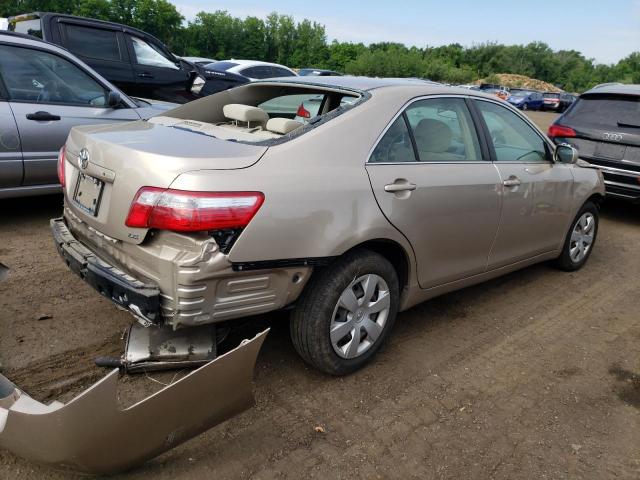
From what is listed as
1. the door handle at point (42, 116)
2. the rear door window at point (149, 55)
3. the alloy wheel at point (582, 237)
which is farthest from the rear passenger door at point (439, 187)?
the rear door window at point (149, 55)

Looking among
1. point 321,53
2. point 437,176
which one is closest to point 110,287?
point 437,176

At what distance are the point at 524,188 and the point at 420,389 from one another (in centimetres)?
172

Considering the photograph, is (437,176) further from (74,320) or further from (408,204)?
(74,320)

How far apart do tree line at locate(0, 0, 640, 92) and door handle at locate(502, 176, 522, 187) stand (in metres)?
87.6

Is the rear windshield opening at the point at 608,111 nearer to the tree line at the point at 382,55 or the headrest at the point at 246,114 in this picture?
the headrest at the point at 246,114

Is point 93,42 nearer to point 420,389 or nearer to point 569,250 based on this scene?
point 569,250

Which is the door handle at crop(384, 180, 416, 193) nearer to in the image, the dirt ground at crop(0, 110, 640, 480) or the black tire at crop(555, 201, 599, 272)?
the dirt ground at crop(0, 110, 640, 480)

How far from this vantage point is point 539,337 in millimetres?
3684

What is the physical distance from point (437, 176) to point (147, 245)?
170 centimetres

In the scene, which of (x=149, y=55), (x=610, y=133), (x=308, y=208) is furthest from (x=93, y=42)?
(x=610, y=133)

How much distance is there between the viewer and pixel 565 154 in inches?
168

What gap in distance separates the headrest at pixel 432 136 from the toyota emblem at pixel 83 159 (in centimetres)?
182

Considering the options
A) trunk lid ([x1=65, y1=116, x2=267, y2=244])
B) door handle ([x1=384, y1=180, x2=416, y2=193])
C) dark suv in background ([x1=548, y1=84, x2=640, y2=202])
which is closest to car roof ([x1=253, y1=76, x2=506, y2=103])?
door handle ([x1=384, y1=180, x2=416, y2=193])

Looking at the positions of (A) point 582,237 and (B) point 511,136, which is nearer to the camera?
(B) point 511,136
